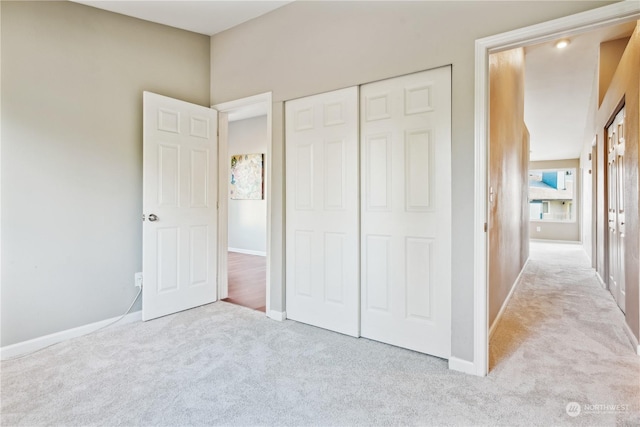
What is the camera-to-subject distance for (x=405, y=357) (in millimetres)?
2242

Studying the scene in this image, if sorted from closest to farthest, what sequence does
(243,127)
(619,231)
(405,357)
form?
1. (405,357)
2. (619,231)
3. (243,127)

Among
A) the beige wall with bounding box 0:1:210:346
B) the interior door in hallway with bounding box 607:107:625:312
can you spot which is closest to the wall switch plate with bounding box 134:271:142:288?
the beige wall with bounding box 0:1:210:346

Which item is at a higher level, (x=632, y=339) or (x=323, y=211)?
(x=323, y=211)

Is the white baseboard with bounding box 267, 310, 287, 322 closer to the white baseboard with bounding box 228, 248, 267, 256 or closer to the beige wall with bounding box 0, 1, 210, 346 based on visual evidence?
the beige wall with bounding box 0, 1, 210, 346

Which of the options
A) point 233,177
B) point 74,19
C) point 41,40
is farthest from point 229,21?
point 233,177

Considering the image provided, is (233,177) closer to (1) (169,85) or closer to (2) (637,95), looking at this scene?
(1) (169,85)

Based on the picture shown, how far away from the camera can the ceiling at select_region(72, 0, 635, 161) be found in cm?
286

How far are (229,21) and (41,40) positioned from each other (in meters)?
1.50

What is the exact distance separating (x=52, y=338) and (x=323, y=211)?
225 cm

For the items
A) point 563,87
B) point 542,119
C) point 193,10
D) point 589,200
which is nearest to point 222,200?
point 193,10

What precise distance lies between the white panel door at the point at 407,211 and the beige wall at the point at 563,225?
9.81 m

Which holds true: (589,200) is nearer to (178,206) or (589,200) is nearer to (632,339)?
(632,339)

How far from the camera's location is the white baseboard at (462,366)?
2039mm

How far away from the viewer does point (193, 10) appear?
2936 millimetres
